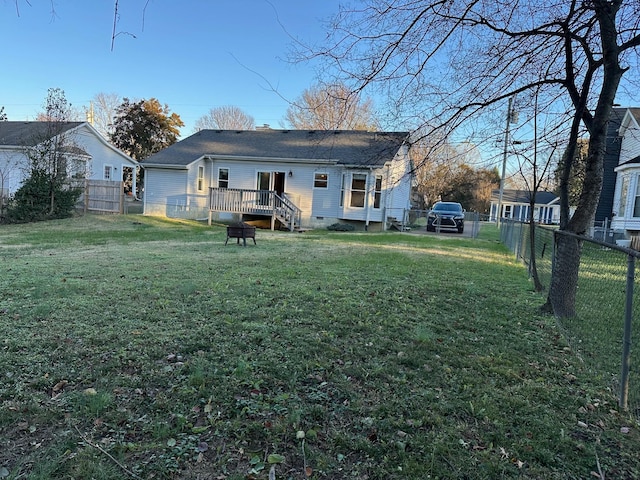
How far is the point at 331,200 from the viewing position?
65.8 feet

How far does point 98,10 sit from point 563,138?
6644mm

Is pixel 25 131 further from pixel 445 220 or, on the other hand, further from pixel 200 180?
pixel 445 220

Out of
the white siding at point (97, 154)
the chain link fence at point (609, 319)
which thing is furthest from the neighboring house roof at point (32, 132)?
the chain link fence at point (609, 319)

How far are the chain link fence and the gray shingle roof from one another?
815 inches

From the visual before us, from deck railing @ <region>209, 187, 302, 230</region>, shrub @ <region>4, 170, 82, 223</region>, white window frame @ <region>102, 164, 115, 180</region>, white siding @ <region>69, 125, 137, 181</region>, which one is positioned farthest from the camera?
white window frame @ <region>102, 164, 115, 180</region>

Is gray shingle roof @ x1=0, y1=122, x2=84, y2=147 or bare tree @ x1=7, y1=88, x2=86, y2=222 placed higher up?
gray shingle roof @ x1=0, y1=122, x2=84, y2=147

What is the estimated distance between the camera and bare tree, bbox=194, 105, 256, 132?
145 ft

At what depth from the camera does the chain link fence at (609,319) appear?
3129 mm

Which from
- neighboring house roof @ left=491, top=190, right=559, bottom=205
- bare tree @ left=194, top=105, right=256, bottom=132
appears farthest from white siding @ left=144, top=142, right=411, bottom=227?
neighboring house roof @ left=491, top=190, right=559, bottom=205

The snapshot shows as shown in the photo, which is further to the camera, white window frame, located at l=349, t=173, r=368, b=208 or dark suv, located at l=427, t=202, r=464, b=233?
dark suv, located at l=427, t=202, r=464, b=233

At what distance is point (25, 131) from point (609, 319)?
27403 mm

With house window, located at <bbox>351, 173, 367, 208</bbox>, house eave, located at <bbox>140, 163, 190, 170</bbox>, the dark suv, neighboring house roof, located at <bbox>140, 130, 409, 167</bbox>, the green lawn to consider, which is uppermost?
neighboring house roof, located at <bbox>140, 130, 409, 167</bbox>

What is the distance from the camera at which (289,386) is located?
3.23 meters

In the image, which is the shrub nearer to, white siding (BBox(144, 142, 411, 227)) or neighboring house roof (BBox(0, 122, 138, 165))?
→ neighboring house roof (BBox(0, 122, 138, 165))
